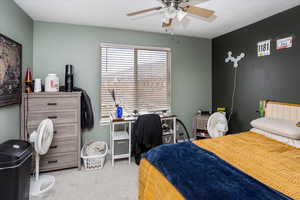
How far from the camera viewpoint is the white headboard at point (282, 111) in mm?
2320

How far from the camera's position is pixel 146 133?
2645mm

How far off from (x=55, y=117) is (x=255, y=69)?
139 inches

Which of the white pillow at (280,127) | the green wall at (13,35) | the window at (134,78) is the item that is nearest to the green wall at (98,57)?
the window at (134,78)

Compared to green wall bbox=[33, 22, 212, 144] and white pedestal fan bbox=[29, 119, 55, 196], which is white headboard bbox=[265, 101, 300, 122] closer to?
green wall bbox=[33, 22, 212, 144]

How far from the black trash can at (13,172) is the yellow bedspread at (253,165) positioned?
118cm

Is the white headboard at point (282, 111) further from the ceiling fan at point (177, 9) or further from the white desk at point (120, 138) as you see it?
the ceiling fan at point (177, 9)

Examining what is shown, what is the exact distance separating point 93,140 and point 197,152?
221 cm

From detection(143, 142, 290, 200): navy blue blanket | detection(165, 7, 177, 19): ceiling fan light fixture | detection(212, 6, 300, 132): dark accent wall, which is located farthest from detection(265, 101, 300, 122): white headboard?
detection(165, 7, 177, 19): ceiling fan light fixture

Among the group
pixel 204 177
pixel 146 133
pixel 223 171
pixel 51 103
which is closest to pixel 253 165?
pixel 223 171

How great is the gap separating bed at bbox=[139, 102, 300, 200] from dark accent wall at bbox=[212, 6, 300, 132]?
1.06 metres

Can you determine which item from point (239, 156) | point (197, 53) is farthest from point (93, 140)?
point (197, 53)

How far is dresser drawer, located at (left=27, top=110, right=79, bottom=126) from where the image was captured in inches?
95.7

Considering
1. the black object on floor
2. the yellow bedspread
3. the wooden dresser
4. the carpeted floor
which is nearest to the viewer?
the yellow bedspread

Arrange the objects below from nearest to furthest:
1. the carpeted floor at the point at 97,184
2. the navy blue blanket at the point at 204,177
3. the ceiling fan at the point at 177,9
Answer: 1. the navy blue blanket at the point at 204,177
2. the ceiling fan at the point at 177,9
3. the carpeted floor at the point at 97,184
